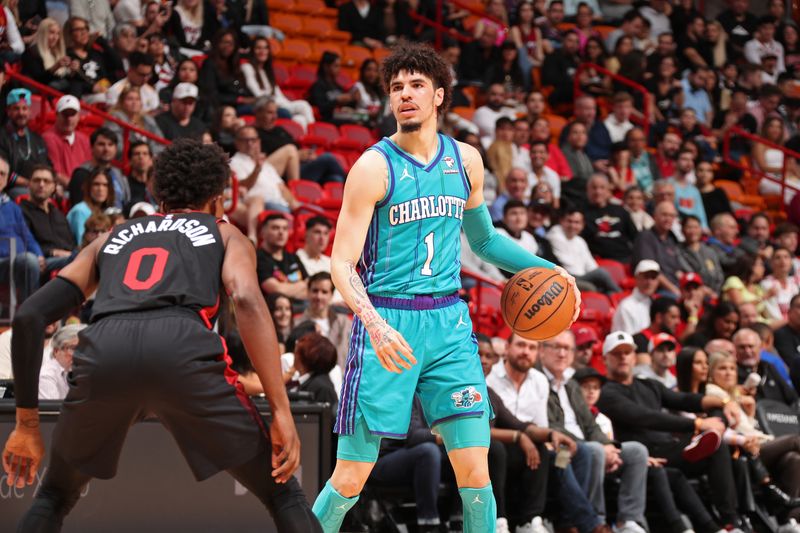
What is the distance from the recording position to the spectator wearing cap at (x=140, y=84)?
38.9ft

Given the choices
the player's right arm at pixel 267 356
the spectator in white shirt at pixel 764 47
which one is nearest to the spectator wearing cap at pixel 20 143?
the player's right arm at pixel 267 356

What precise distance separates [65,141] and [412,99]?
21.7ft

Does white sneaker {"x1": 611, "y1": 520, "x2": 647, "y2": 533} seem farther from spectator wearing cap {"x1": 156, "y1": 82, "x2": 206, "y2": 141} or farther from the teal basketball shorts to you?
spectator wearing cap {"x1": 156, "y1": 82, "x2": 206, "y2": 141}

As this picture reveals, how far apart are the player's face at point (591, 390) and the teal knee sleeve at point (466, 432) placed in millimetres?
4224

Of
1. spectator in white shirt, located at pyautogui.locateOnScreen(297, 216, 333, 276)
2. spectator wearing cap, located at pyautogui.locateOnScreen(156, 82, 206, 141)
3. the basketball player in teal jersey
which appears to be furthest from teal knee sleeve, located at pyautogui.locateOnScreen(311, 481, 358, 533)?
spectator wearing cap, located at pyautogui.locateOnScreen(156, 82, 206, 141)

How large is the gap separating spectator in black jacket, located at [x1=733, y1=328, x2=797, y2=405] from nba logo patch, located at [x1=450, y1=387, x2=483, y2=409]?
5.94 m

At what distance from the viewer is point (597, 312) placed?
38.6 ft

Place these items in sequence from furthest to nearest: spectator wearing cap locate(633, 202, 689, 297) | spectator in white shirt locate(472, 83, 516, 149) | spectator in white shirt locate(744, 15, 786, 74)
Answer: spectator in white shirt locate(744, 15, 786, 74), spectator in white shirt locate(472, 83, 516, 149), spectator wearing cap locate(633, 202, 689, 297)

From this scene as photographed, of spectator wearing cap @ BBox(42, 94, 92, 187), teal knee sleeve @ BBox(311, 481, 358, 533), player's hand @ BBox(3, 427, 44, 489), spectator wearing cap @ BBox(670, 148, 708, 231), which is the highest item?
player's hand @ BBox(3, 427, 44, 489)

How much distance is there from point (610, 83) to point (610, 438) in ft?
29.7

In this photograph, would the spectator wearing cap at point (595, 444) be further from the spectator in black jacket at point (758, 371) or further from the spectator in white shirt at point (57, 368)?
the spectator in white shirt at point (57, 368)

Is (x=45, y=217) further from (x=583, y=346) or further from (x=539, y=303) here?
(x=539, y=303)

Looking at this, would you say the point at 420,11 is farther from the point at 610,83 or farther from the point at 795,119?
the point at 795,119

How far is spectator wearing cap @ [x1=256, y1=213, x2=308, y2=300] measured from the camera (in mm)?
10078
